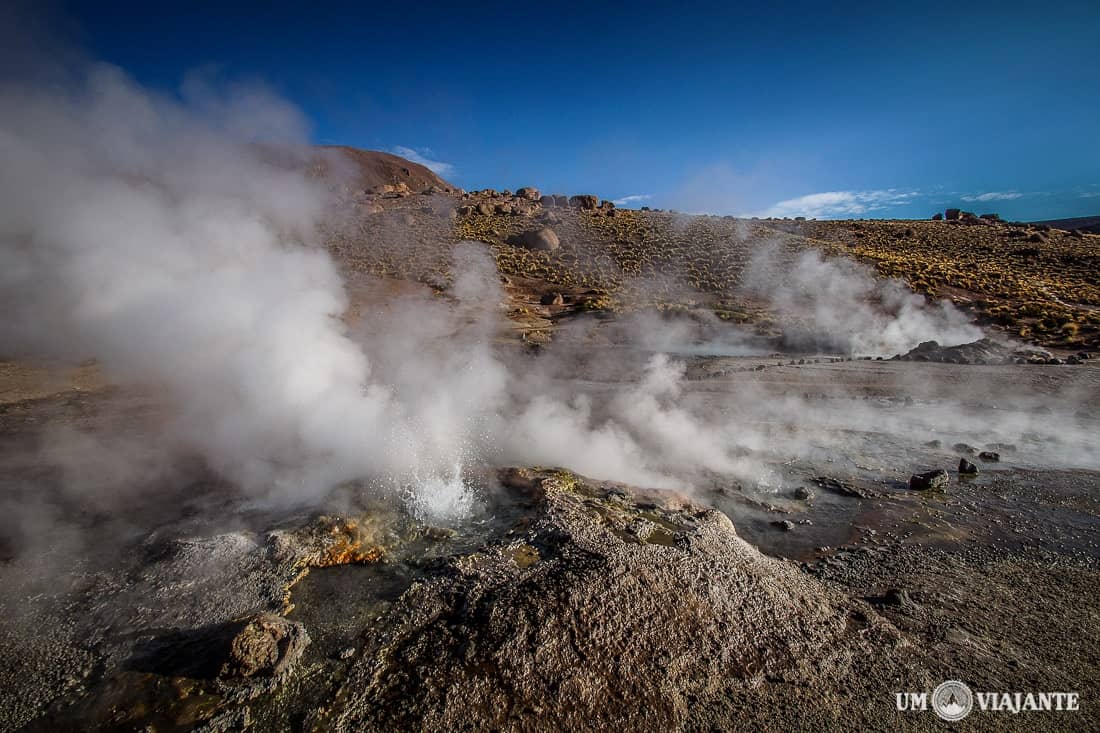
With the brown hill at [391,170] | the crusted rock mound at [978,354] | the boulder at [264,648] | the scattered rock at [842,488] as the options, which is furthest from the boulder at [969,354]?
the brown hill at [391,170]

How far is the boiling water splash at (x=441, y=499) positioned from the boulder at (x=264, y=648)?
1.57m

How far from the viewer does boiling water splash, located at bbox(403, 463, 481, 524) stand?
4.63 m

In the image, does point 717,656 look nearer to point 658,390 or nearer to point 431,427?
point 431,427

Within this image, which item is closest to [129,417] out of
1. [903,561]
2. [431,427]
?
[431,427]

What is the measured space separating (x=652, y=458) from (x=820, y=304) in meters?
16.8

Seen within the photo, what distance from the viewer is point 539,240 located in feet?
102

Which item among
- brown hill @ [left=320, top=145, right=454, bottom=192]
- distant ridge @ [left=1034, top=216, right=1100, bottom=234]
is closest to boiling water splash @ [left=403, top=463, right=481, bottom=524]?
brown hill @ [left=320, top=145, right=454, bottom=192]

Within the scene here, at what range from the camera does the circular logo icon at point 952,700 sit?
9.04 feet

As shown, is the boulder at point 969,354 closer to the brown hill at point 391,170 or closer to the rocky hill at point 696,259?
the rocky hill at point 696,259

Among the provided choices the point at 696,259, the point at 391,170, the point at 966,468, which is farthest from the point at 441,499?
the point at 391,170

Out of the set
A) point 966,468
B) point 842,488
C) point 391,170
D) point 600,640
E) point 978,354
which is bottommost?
point 978,354

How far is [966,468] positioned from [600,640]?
658 centimetres

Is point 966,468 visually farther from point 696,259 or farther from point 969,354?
point 696,259

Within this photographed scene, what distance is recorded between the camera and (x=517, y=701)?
261cm
